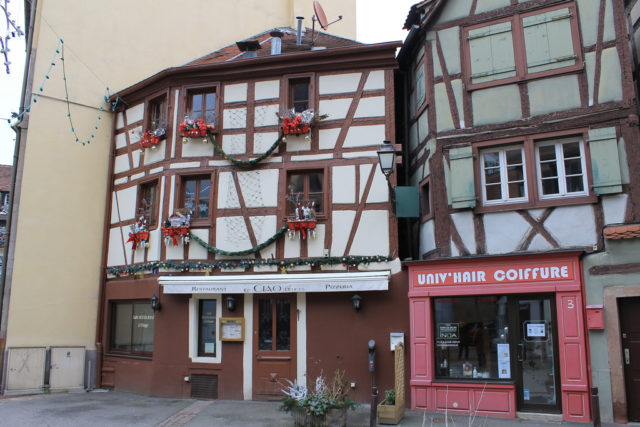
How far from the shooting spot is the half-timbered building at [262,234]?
12.0 meters

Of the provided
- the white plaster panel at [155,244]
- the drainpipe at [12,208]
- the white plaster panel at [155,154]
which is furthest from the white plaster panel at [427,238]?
the drainpipe at [12,208]

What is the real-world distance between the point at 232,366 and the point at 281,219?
11.1ft

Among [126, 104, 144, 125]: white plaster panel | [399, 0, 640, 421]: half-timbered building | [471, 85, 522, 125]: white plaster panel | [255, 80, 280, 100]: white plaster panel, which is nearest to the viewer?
[399, 0, 640, 421]: half-timbered building

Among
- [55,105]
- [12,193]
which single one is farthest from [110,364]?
[55,105]

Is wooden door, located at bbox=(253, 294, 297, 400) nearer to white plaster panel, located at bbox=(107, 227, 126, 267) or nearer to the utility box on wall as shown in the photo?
white plaster panel, located at bbox=(107, 227, 126, 267)

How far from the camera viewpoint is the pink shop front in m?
9.98

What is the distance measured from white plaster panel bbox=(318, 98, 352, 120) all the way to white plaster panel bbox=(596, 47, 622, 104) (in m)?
5.14

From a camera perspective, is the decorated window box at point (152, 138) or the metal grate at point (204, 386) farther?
the decorated window box at point (152, 138)

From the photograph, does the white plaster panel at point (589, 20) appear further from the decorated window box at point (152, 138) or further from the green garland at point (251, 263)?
the decorated window box at point (152, 138)

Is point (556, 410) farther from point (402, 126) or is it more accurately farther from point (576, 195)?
point (402, 126)

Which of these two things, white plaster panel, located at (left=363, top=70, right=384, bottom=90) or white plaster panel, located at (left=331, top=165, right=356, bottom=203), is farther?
white plaster panel, located at (left=363, top=70, right=384, bottom=90)

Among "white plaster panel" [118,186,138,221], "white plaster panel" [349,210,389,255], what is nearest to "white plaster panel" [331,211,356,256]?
"white plaster panel" [349,210,389,255]

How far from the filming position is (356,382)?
11703 millimetres

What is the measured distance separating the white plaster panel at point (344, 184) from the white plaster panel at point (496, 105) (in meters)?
2.86
